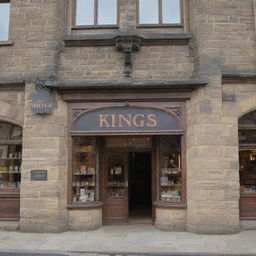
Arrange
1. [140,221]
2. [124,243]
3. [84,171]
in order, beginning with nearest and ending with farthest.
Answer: [124,243] → [84,171] → [140,221]

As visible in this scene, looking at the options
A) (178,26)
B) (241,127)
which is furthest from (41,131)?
(241,127)

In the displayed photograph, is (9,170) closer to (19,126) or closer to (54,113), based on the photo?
(19,126)

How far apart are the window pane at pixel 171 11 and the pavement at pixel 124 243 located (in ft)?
19.5

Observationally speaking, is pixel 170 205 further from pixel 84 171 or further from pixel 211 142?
pixel 84 171

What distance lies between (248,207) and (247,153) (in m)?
1.50

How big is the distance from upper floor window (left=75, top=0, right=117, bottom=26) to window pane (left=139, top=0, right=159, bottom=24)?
2.59 feet

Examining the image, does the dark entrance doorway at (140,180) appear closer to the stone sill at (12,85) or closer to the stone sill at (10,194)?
the stone sill at (10,194)

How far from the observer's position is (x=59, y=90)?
901 centimetres

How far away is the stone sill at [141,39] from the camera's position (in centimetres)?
912

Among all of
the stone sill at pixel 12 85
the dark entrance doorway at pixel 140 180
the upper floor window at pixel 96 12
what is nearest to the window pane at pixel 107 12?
the upper floor window at pixel 96 12

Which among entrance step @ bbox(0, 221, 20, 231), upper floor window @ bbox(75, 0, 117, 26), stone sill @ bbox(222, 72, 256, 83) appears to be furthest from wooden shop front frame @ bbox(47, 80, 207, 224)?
upper floor window @ bbox(75, 0, 117, 26)

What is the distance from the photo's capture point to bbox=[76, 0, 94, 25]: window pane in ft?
31.7

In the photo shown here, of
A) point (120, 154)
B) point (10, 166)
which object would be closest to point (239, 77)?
point (120, 154)

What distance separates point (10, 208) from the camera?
9.29 m
